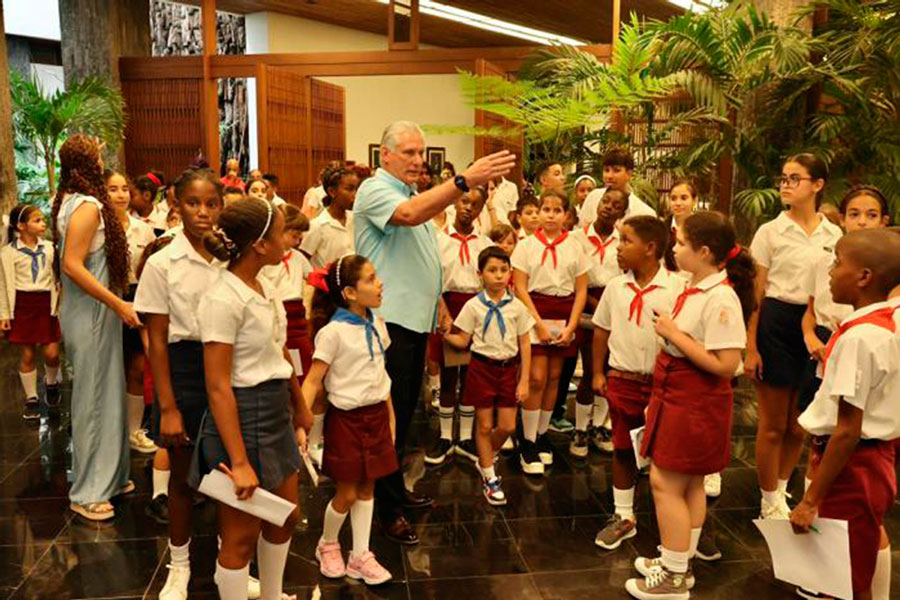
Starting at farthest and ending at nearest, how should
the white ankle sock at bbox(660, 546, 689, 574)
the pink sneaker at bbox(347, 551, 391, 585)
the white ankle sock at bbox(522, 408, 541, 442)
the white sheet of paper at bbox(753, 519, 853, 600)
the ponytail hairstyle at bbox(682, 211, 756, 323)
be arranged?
the white ankle sock at bbox(522, 408, 541, 442) < the pink sneaker at bbox(347, 551, 391, 585) < the white ankle sock at bbox(660, 546, 689, 574) < the ponytail hairstyle at bbox(682, 211, 756, 323) < the white sheet of paper at bbox(753, 519, 853, 600)

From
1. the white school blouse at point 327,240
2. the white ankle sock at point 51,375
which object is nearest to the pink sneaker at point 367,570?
the white school blouse at point 327,240

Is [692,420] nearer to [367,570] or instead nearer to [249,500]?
[367,570]

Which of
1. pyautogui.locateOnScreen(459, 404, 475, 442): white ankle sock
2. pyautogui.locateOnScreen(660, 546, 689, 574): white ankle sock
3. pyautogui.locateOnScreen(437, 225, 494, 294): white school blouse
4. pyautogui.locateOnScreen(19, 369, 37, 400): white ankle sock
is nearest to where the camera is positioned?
pyautogui.locateOnScreen(660, 546, 689, 574): white ankle sock

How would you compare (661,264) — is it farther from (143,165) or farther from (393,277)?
(143,165)

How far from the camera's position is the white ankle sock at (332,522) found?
2926 millimetres

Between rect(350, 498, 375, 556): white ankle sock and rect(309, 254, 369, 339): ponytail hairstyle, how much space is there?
2.32 feet

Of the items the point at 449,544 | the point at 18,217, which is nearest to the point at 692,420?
the point at 449,544

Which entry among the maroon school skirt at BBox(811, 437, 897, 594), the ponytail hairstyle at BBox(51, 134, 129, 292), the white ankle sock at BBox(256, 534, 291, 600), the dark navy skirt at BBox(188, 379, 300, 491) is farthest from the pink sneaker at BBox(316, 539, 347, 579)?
the maroon school skirt at BBox(811, 437, 897, 594)

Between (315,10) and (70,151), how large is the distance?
890 cm

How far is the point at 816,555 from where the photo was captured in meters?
2.31

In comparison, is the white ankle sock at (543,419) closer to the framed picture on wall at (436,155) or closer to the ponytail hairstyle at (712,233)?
the ponytail hairstyle at (712,233)

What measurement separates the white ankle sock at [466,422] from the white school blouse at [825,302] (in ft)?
5.98

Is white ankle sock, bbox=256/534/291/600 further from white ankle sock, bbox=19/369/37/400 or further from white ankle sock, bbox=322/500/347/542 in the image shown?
white ankle sock, bbox=19/369/37/400

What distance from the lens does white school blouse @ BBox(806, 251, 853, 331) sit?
3104 mm
